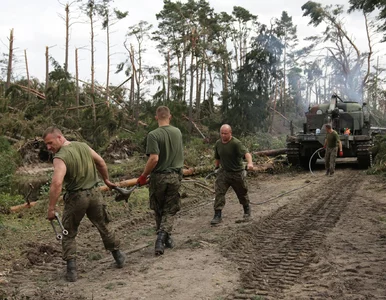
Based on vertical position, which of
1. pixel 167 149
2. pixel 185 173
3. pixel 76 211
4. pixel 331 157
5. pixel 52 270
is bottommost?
pixel 52 270

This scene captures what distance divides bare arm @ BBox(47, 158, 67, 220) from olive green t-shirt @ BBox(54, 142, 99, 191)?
7cm

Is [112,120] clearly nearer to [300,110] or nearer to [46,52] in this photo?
[46,52]

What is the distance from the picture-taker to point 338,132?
695 inches

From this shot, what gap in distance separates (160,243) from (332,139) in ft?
A: 33.7

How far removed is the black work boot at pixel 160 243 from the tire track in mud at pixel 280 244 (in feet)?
2.66

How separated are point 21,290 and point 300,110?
177 feet

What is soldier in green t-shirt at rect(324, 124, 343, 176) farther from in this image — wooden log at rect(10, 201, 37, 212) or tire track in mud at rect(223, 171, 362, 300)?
wooden log at rect(10, 201, 37, 212)

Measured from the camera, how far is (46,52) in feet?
83.5

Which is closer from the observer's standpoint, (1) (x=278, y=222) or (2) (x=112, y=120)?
(1) (x=278, y=222)

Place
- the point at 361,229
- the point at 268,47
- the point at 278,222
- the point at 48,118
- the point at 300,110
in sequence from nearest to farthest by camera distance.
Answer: the point at 361,229
the point at 278,222
the point at 48,118
the point at 268,47
the point at 300,110

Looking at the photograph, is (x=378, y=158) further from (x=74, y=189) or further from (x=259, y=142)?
(x=74, y=189)

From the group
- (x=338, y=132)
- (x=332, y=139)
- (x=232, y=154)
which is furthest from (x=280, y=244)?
(x=338, y=132)

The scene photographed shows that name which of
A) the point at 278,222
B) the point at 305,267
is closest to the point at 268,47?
the point at 278,222

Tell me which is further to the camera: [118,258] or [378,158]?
[378,158]
